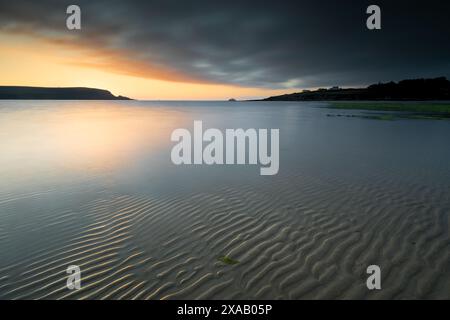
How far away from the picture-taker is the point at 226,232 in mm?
5523

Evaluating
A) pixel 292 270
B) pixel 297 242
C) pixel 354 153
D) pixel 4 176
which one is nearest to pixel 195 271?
pixel 292 270

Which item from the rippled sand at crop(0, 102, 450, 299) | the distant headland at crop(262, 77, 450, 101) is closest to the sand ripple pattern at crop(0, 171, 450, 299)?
the rippled sand at crop(0, 102, 450, 299)

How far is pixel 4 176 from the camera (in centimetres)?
955

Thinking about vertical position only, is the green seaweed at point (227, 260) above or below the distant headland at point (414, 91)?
below

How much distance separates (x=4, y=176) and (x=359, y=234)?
509 inches

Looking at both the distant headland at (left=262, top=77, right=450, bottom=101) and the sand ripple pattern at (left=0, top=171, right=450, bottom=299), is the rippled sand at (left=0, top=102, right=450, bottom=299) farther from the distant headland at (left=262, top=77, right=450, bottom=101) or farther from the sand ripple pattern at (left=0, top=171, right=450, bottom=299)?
the distant headland at (left=262, top=77, right=450, bottom=101)

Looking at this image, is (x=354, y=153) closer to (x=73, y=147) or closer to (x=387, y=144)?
(x=387, y=144)

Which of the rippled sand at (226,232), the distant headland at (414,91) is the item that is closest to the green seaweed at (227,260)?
the rippled sand at (226,232)

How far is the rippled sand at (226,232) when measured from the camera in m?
3.94

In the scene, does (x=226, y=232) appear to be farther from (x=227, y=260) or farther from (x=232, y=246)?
(x=227, y=260)

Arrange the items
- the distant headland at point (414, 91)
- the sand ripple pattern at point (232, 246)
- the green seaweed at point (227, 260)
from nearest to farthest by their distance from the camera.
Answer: the sand ripple pattern at point (232, 246)
the green seaweed at point (227, 260)
the distant headland at point (414, 91)

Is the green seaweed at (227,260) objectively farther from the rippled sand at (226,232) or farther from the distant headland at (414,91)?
the distant headland at (414,91)

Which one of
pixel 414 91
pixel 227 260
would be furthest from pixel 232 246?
pixel 414 91
